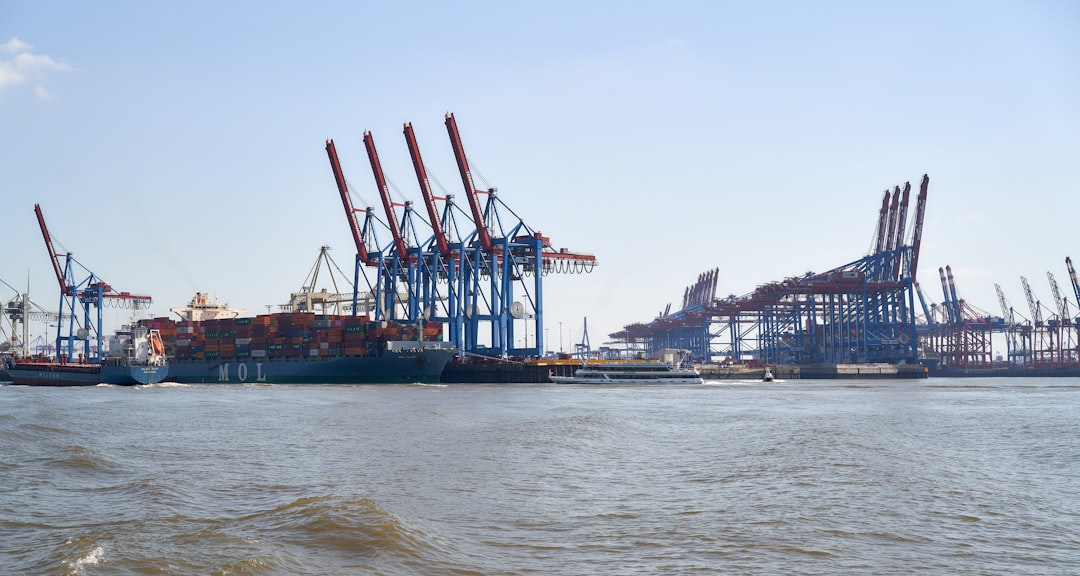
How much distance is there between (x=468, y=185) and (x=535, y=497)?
229 ft

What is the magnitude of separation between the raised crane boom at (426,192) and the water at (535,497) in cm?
5157

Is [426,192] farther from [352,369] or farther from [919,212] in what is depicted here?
[919,212]

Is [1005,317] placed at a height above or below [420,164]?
below

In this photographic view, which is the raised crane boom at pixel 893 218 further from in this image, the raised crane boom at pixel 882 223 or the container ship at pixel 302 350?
the container ship at pixel 302 350

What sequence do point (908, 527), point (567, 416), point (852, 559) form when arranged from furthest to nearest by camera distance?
point (567, 416), point (908, 527), point (852, 559)

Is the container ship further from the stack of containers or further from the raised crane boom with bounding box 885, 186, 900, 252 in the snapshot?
the raised crane boom with bounding box 885, 186, 900, 252

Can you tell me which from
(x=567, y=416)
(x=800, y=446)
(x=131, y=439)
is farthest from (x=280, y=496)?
(x=567, y=416)

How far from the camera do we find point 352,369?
80938 mm

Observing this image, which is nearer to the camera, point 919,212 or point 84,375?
point 84,375

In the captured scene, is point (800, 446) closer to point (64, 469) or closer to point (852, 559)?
point (852, 559)

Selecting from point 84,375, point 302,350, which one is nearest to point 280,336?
point 302,350

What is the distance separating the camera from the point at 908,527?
17141mm

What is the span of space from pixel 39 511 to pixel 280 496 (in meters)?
4.73

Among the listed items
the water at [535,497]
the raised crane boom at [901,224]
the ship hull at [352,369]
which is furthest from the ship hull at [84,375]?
the raised crane boom at [901,224]
